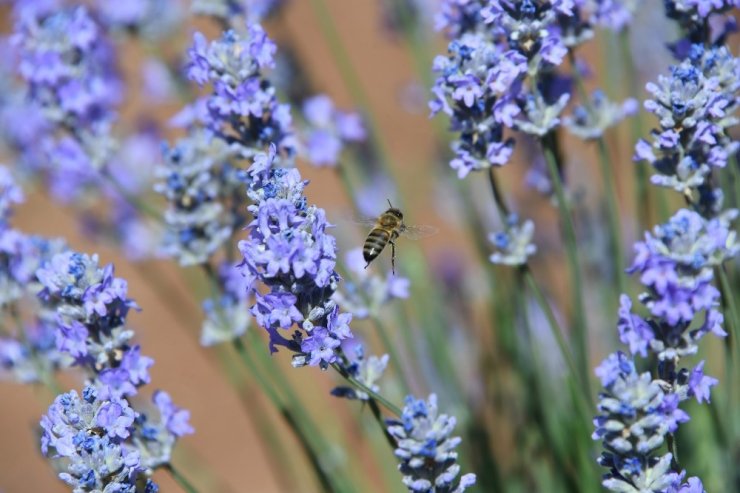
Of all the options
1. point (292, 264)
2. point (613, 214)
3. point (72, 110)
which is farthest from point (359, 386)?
point (72, 110)

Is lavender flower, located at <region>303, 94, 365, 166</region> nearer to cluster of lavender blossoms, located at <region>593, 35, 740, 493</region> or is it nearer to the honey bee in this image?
the honey bee

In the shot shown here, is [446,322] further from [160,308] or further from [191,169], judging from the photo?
[160,308]

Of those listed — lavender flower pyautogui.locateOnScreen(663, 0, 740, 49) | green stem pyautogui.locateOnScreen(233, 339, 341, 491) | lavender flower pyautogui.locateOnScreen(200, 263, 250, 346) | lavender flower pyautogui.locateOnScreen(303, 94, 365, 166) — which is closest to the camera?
lavender flower pyautogui.locateOnScreen(663, 0, 740, 49)

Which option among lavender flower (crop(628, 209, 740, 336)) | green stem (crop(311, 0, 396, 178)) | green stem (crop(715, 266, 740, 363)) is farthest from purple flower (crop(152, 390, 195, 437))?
green stem (crop(311, 0, 396, 178))

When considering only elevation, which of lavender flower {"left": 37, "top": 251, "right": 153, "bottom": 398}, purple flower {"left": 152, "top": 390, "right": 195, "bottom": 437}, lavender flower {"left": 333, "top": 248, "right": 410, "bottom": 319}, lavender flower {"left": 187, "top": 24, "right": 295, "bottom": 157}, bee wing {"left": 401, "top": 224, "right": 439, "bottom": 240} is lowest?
lavender flower {"left": 333, "top": 248, "right": 410, "bottom": 319}

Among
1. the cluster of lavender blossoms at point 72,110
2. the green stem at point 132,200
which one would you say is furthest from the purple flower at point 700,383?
the cluster of lavender blossoms at point 72,110

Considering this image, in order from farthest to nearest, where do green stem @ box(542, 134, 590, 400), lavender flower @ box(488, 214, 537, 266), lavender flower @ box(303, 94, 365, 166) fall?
lavender flower @ box(303, 94, 365, 166) < lavender flower @ box(488, 214, 537, 266) < green stem @ box(542, 134, 590, 400)

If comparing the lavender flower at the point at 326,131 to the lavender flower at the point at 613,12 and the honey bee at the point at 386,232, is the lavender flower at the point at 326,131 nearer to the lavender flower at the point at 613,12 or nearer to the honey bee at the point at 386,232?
the honey bee at the point at 386,232

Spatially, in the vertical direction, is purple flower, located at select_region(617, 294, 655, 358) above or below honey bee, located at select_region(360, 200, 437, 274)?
below
